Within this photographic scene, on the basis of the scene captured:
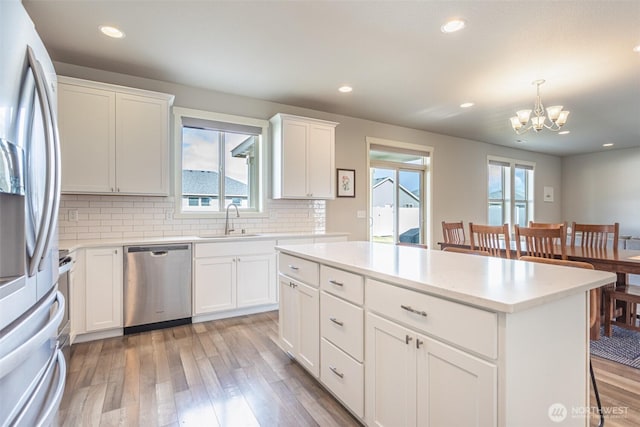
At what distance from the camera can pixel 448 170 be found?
240 inches

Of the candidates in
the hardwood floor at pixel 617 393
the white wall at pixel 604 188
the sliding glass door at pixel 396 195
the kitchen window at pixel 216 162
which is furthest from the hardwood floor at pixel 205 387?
the white wall at pixel 604 188

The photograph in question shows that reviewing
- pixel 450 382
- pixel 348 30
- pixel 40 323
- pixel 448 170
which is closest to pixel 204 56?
pixel 348 30

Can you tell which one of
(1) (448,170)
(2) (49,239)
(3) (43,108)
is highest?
(1) (448,170)

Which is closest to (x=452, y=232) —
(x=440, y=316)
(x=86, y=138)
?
(x=440, y=316)

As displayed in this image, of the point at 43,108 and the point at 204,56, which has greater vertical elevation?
the point at 204,56

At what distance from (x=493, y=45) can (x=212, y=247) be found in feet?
10.7

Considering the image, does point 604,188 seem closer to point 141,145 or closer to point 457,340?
point 457,340

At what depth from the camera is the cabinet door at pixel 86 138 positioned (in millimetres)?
2893

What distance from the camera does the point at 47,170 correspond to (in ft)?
3.55

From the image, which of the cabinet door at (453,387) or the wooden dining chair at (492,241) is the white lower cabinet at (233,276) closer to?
the wooden dining chair at (492,241)

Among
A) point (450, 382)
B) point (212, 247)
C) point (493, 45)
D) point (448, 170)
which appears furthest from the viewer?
point (448, 170)

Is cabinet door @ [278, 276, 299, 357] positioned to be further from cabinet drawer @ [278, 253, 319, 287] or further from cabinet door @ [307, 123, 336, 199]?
cabinet door @ [307, 123, 336, 199]

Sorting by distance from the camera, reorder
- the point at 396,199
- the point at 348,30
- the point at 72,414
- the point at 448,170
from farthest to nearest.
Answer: the point at 448,170 < the point at 396,199 < the point at 348,30 < the point at 72,414

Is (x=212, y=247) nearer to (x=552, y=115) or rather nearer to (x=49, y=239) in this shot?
(x=49, y=239)
